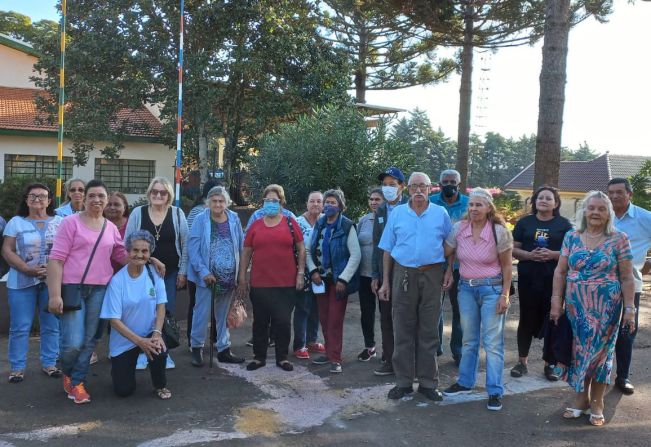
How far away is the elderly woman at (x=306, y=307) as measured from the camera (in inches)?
256

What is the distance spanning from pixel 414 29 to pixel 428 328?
599 inches

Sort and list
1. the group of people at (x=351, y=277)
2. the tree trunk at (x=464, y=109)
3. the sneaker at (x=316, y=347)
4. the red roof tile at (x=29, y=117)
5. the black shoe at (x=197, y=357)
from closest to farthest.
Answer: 1. the group of people at (x=351, y=277)
2. the black shoe at (x=197, y=357)
3. the sneaker at (x=316, y=347)
4. the tree trunk at (x=464, y=109)
5. the red roof tile at (x=29, y=117)

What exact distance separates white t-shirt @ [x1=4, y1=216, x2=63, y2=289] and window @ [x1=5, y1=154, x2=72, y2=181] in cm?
1499

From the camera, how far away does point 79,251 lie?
Result: 498cm

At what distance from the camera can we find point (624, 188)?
5.66 m

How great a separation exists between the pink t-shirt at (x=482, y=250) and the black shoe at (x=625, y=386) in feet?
5.57

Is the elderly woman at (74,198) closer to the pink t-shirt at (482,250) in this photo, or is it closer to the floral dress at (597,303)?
the pink t-shirt at (482,250)

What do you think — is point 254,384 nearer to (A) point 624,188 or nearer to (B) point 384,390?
(B) point 384,390

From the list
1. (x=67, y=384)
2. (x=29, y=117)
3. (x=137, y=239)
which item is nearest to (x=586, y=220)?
(x=137, y=239)

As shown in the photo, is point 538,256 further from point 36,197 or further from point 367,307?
point 36,197

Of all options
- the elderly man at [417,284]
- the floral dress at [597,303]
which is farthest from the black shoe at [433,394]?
the floral dress at [597,303]

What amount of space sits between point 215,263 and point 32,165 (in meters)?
16.0

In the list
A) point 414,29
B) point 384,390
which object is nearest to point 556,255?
point 384,390

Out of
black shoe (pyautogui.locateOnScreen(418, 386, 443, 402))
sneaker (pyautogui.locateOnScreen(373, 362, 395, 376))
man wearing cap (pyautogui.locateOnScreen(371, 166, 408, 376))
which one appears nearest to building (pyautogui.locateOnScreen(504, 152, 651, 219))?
man wearing cap (pyautogui.locateOnScreen(371, 166, 408, 376))
